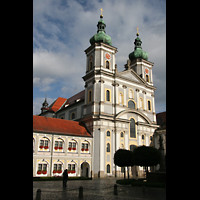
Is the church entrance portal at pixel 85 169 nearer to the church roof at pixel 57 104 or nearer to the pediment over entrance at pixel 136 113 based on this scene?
the pediment over entrance at pixel 136 113

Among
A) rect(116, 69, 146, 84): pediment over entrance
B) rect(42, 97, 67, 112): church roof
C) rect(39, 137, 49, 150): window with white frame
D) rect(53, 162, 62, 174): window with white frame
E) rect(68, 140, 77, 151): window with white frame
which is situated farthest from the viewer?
rect(42, 97, 67, 112): church roof

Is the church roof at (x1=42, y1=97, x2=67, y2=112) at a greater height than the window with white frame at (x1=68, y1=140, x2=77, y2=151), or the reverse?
the church roof at (x1=42, y1=97, x2=67, y2=112)

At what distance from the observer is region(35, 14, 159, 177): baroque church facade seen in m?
37.7

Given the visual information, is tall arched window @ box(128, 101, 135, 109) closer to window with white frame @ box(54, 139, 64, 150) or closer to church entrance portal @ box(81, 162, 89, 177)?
church entrance portal @ box(81, 162, 89, 177)

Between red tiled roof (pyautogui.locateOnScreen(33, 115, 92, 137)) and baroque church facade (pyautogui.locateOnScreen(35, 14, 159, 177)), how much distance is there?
1924mm

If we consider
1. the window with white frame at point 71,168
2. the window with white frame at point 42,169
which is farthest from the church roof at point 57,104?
the window with white frame at point 42,169

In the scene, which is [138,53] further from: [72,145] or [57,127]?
[72,145]

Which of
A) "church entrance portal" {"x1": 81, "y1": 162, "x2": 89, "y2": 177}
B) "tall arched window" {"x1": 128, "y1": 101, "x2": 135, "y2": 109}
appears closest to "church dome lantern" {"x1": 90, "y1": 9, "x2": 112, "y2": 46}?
"tall arched window" {"x1": 128, "y1": 101, "x2": 135, "y2": 109}

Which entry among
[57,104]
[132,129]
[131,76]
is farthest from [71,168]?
[57,104]

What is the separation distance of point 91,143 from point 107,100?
9.03m

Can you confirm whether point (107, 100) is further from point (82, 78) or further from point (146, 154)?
point (146, 154)
